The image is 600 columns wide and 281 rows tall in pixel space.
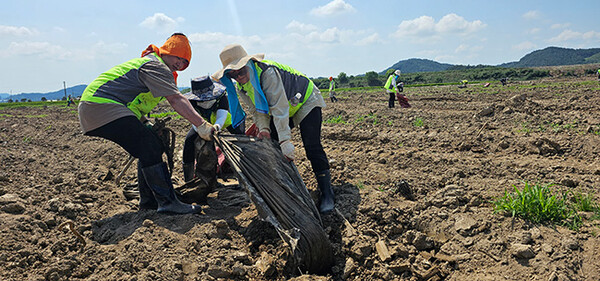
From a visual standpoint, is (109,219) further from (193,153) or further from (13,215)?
(193,153)

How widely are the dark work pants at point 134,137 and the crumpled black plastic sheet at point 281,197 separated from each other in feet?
1.90

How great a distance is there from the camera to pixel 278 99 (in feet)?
9.42

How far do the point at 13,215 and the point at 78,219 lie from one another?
18.6 inches

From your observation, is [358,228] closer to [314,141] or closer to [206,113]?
[314,141]

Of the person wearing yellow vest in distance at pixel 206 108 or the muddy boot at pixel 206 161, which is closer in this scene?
the muddy boot at pixel 206 161

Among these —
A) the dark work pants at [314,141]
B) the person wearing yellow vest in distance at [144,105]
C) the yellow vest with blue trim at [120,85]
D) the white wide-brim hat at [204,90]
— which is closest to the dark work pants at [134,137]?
the person wearing yellow vest in distance at [144,105]

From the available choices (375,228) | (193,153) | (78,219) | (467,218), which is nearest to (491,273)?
(467,218)

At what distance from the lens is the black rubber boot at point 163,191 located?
311 cm

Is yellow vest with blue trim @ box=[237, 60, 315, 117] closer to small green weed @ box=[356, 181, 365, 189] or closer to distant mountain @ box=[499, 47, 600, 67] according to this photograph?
small green weed @ box=[356, 181, 365, 189]

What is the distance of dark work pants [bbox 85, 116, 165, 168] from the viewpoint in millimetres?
2973

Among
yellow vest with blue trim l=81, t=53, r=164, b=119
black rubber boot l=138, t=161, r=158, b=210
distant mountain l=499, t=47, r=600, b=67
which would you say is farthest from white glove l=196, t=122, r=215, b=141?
distant mountain l=499, t=47, r=600, b=67

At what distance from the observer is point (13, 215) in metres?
3.06

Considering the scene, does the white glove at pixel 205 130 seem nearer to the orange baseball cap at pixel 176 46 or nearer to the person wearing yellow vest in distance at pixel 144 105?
the person wearing yellow vest in distance at pixel 144 105

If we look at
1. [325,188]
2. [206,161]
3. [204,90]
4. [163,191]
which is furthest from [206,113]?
[325,188]
